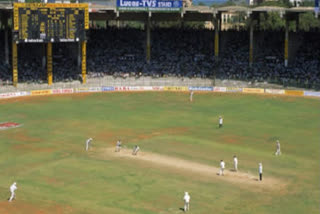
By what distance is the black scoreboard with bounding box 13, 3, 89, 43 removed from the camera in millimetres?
81938

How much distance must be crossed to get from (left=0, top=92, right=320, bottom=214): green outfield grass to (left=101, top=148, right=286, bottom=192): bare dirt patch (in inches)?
25.6

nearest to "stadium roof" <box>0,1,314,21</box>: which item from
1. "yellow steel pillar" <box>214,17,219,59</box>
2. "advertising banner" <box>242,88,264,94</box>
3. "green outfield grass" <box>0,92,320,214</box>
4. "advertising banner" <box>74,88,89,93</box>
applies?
"yellow steel pillar" <box>214,17,219,59</box>

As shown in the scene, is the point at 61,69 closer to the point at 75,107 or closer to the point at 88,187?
the point at 75,107

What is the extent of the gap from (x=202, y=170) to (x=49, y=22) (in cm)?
4590

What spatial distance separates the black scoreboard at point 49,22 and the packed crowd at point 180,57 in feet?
23.2

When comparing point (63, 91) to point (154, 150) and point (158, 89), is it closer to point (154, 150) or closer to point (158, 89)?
point (158, 89)

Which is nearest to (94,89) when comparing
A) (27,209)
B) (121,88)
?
(121,88)

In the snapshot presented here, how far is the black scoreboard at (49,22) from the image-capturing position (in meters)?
81.9

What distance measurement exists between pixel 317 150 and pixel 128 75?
45.9m

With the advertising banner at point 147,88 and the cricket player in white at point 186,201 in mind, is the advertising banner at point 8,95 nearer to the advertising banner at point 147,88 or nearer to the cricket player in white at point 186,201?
the advertising banner at point 147,88

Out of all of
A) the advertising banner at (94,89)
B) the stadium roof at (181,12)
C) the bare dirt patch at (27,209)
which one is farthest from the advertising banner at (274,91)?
the bare dirt patch at (27,209)

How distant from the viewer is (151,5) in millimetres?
91000

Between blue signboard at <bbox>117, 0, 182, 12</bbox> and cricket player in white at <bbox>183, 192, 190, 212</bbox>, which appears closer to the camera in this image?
cricket player in white at <bbox>183, 192, 190, 212</bbox>

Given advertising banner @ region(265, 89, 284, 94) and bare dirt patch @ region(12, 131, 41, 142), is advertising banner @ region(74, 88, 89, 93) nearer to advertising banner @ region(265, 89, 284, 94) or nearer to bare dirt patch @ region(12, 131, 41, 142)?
advertising banner @ region(265, 89, 284, 94)
